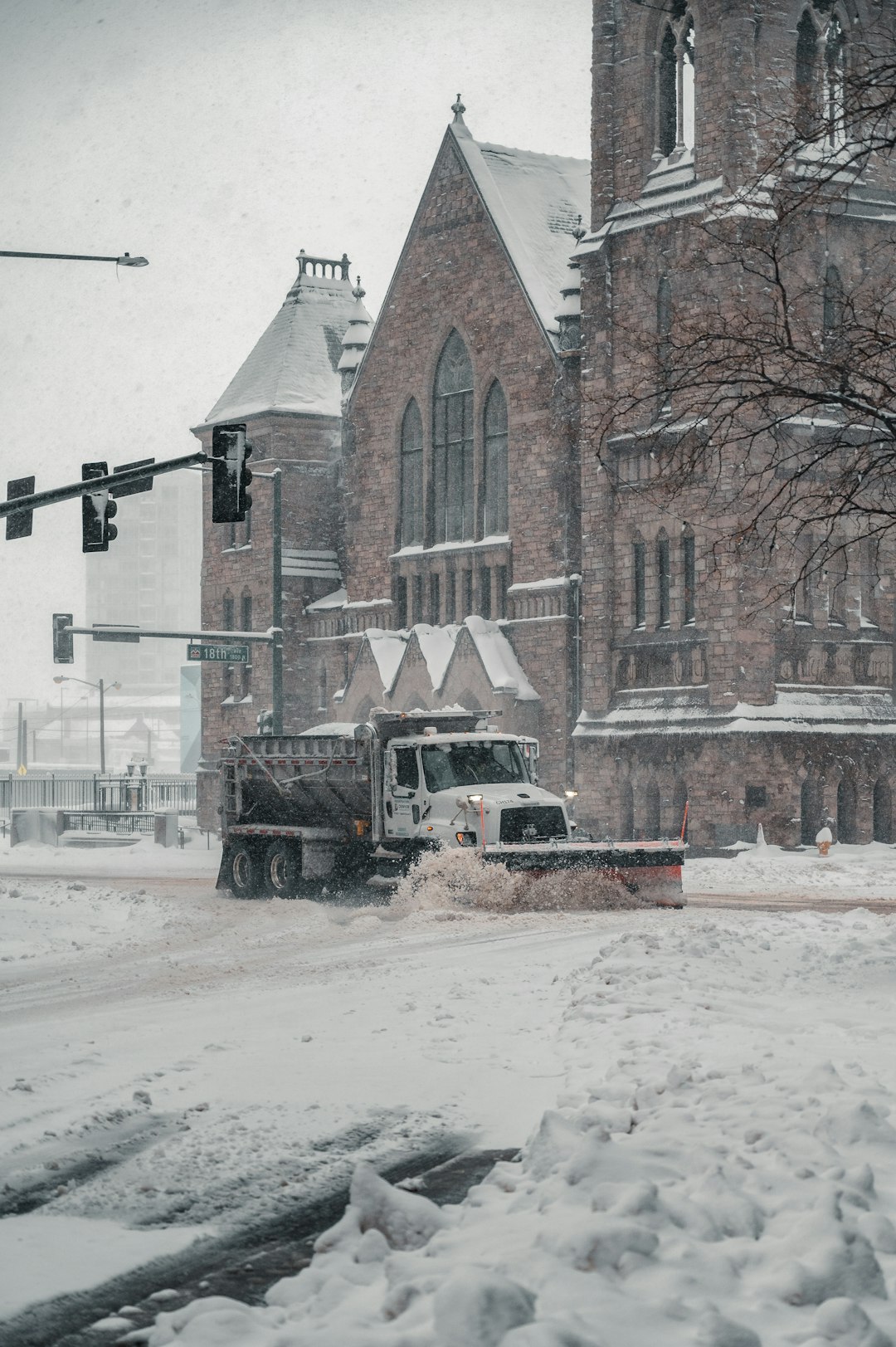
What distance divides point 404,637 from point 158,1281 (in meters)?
41.2

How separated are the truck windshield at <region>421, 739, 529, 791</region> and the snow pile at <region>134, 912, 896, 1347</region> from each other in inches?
573

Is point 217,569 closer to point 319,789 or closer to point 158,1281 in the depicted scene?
point 319,789

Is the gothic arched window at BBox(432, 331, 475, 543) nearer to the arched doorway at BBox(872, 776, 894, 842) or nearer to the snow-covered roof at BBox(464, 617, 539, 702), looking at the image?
the snow-covered roof at BBox(464, 617, 539, 702)

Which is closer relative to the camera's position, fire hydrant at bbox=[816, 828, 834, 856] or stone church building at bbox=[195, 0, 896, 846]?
fire hydrant at bbox=[816, 828, 834, 856]

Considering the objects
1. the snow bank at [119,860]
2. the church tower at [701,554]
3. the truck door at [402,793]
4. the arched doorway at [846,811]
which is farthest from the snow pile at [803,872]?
the snow bank at [119,860]

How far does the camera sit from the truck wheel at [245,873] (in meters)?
26.9

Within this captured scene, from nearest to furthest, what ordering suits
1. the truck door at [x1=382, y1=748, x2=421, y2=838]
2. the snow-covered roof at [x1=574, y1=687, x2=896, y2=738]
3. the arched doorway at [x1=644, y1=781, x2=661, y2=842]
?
the truck door at [x1=382, y1=748, x2=421, y2=838] → the snow-covered roof at [x1=574, y1=687, x2=896, y2=738] → the arched doorway at [x1=644, y1=781, x2=661, y2=842]

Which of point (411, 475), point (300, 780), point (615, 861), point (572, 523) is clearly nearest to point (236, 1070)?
point (615, 861)

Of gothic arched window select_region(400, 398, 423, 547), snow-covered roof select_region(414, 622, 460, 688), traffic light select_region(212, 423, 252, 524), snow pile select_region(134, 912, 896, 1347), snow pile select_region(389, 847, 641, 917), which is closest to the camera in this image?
snow pile select_region(134, 912, 896, 1347)

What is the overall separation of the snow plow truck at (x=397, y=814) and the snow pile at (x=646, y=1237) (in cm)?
1318

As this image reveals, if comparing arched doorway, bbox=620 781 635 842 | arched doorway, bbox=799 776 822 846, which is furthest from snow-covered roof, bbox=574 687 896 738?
arched doorway, bbox=620 781 635 842

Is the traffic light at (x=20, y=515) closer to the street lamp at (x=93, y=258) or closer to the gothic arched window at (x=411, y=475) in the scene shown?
the street lamp at (x=93, y=258)

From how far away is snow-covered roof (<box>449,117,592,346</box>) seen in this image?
45.2 meters

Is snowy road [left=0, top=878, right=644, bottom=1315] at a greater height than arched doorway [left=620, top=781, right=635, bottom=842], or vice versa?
arched doorway [left=620, top=781, right=635, bottom=842]
